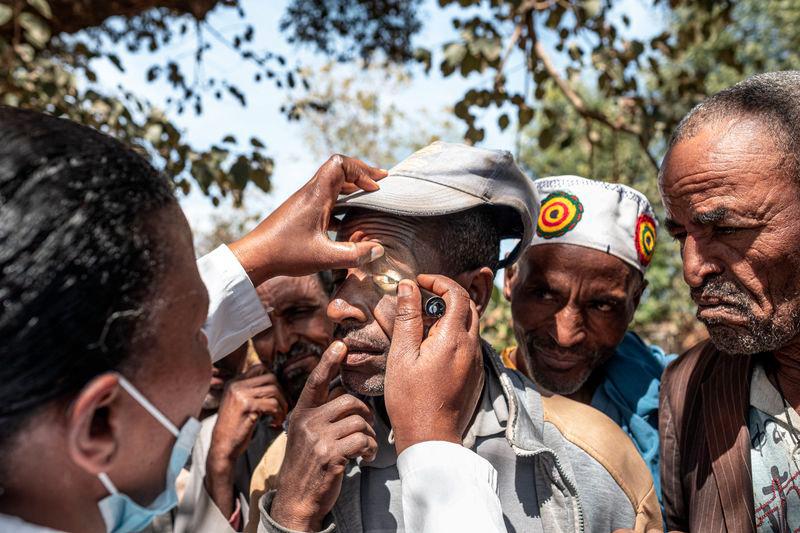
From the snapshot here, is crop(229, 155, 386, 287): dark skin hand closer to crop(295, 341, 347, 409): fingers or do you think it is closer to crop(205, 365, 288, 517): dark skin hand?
crop(295, 341, 347, 409): fingers

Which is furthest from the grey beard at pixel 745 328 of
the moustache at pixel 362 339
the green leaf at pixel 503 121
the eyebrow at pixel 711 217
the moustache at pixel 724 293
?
the green leaf at pixel 503 121

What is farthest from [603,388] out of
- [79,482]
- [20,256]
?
[20,256]

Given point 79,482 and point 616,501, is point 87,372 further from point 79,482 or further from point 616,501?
point 616,501

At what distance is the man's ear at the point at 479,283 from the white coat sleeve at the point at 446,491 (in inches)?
30.2

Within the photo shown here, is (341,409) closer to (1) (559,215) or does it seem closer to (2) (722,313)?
(2) (722,313)

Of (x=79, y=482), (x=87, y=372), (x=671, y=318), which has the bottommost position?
(x=671, y=318)

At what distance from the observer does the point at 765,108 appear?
229 centimetres

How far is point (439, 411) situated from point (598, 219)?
1592 millimetres

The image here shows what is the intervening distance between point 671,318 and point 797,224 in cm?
1330

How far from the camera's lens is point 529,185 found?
8.56 feet

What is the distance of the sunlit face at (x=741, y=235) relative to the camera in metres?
2.20

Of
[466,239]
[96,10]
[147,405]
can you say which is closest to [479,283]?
[466,239]

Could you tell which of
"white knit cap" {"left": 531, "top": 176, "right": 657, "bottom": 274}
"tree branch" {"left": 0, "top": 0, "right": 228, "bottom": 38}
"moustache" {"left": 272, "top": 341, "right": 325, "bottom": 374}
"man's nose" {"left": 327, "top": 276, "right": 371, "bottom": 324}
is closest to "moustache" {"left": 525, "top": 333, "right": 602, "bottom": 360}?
"white knit cap" {"left": 531, "top": 176, "right": 657, "bottom": 274}

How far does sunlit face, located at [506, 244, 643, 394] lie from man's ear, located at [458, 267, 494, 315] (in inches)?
26.3
